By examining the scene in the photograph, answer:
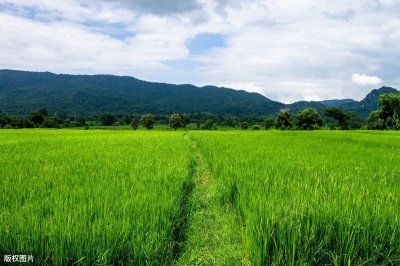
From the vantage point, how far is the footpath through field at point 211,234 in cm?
296

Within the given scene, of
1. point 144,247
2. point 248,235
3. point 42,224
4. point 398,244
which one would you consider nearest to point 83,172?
point 42,224

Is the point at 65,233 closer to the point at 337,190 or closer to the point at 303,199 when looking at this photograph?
the point at 303,199

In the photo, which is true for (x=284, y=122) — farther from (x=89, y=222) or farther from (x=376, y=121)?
(x=89, y=222)

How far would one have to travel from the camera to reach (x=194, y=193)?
5.46 meters

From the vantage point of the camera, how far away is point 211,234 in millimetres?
3717

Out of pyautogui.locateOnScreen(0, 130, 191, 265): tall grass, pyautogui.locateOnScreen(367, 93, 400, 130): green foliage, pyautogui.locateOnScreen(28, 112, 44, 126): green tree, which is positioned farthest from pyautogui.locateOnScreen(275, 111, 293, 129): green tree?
pyautogui.locateOnScreen(0, 130, 191, 265): tall grass

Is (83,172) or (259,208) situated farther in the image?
(83,172)

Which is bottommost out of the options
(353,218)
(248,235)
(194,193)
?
(194,193)

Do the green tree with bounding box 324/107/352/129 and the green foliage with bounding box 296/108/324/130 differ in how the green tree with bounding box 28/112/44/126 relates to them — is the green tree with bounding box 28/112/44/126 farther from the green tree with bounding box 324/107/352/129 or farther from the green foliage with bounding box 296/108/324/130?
the green tree with bounding box 324/107/352/129

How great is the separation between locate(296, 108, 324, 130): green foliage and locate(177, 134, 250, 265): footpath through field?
3165 inches

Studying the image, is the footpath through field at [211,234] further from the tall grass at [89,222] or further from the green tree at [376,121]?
the green tree at [376,121]

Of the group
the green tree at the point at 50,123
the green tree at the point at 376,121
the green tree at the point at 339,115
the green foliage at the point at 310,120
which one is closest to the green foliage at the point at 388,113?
the green tree at the point at 376,121

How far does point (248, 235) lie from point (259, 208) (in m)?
0.36

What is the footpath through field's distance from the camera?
9.70 ft
